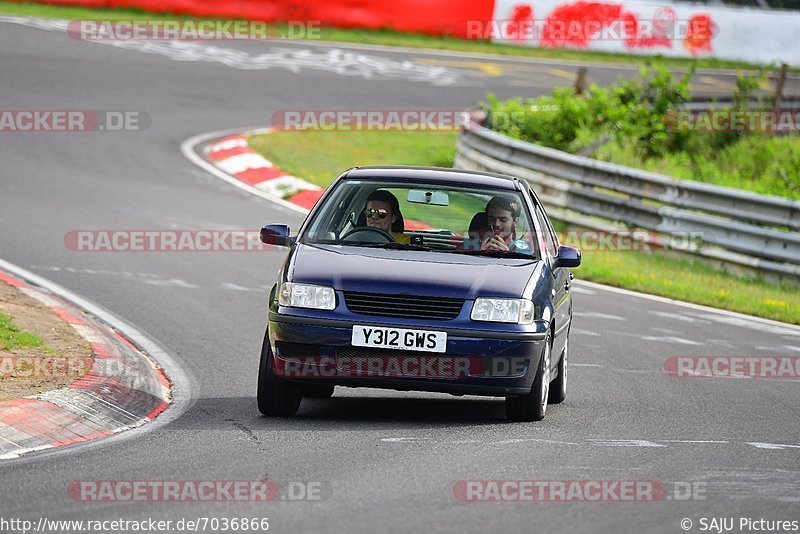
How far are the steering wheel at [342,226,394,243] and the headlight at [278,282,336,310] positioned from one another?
85 centimetres

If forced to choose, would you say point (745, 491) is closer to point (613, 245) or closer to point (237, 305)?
point (237, 305)

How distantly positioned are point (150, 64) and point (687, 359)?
18.9m

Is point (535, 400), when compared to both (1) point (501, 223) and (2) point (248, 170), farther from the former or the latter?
(2) point (248, 170)

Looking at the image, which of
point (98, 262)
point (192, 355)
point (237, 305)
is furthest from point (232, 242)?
point (192, 355)

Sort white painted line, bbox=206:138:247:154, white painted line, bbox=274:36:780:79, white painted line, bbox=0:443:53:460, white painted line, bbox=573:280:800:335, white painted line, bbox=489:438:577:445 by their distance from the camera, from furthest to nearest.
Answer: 1. white painted line, bbox=274:36:780:79
2. white painted line, bbox=206:138:247:154
3. white painted line, bbox=573:280:800:335
4. white painted line, bbox=489:438:577:445
5. white painted line, bbox=0:443:53:460

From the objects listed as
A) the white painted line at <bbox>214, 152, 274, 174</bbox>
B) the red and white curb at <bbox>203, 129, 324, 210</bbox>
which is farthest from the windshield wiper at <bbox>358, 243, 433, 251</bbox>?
the white painted line at <bbox>214, 152, 274, 174</bbox>

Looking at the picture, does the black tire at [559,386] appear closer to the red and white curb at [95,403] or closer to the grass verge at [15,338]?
the red and white curb at [95,403]

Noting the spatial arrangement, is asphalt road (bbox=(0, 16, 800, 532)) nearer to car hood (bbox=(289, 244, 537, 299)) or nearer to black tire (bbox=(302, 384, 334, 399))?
black tire (bbox=(302, 384, 334, 399))

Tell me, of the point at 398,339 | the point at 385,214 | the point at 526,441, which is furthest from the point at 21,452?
the point at 385,214

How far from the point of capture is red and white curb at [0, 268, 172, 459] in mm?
7738

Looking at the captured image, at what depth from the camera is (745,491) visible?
23.3 ft

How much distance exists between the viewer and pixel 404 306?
8.44 meters

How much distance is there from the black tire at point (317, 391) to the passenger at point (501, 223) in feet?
4.52

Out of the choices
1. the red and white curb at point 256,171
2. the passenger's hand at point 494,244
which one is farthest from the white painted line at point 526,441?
the red and white curb at point 256,171
